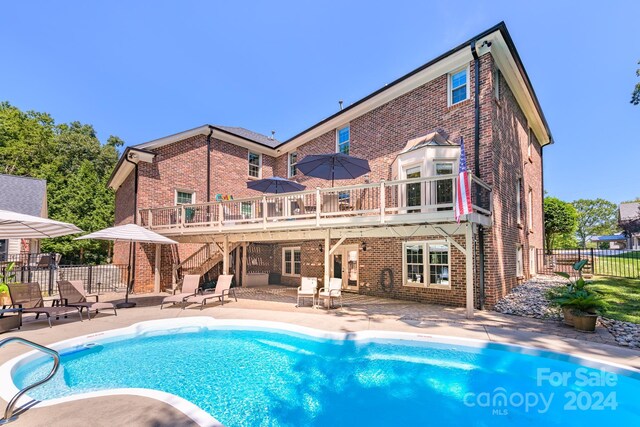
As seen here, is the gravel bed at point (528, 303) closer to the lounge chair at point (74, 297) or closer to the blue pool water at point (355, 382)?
the blue pool water at point (355, 382)

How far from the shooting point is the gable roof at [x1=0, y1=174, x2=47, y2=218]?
64.2 feet

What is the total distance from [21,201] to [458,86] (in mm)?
26515

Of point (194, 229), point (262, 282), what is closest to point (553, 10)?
point (194, 229)

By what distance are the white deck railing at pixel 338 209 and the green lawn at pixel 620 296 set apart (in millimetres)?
4307

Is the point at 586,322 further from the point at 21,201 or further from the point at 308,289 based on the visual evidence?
the point at 21,201

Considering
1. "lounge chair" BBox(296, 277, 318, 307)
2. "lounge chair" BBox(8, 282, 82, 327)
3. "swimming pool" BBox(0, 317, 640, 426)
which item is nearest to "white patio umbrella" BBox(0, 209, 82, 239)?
"lounge chair" BBox(8, 282, 82, 327)

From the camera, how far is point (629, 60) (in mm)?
13031

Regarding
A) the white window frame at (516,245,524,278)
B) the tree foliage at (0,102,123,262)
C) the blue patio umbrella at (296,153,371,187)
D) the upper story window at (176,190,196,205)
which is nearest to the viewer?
the blue patio umbrella at (296,153,371,187)

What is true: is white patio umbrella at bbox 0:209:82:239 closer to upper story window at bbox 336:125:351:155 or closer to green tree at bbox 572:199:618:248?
upper story window at bbox 336:125:351:155

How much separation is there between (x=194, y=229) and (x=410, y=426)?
11393 millimetres

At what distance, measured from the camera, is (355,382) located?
18.0 feet

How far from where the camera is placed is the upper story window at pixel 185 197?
51.4 ft

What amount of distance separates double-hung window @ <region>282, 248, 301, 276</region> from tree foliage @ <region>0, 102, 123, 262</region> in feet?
53.5

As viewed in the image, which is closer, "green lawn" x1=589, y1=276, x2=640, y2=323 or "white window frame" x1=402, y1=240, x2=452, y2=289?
"green lawn" x1=589, y1=276, x2=640, y2=323
